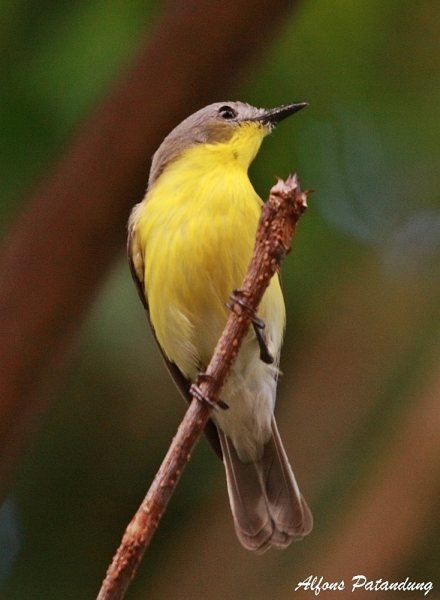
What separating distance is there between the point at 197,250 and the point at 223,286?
0.45 feet

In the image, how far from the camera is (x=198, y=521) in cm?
344

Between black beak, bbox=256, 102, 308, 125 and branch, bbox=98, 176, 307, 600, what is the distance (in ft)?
4.35

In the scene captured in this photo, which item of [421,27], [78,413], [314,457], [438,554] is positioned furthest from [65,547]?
[421,27]

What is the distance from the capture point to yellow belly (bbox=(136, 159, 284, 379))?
119 inches

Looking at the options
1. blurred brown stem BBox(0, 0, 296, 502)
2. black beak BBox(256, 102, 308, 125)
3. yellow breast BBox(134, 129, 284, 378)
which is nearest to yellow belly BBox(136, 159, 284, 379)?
yellow breast BBox(134, 129, 284, 378)

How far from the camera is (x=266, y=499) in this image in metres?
3.42

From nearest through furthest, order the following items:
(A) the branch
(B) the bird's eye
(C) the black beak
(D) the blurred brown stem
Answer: (A) the branch < (D) the blurred brown stem < (C) the black beak < (B) the bird's eye

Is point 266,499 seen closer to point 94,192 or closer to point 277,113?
point 277,113

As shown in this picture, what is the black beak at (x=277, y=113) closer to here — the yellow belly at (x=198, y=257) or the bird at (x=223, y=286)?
the bird at (x=223, y=286)

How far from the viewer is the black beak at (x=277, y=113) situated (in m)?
3.17

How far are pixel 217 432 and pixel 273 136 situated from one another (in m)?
1.10

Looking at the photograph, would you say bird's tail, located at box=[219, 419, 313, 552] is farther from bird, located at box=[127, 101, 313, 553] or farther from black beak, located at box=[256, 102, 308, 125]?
black beak, located at box=[256, 102, 308, 125]

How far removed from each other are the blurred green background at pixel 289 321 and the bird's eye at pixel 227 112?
12 cm

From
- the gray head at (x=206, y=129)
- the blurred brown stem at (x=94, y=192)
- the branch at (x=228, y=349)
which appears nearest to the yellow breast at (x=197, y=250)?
the gray head at (x=206, y=129)
